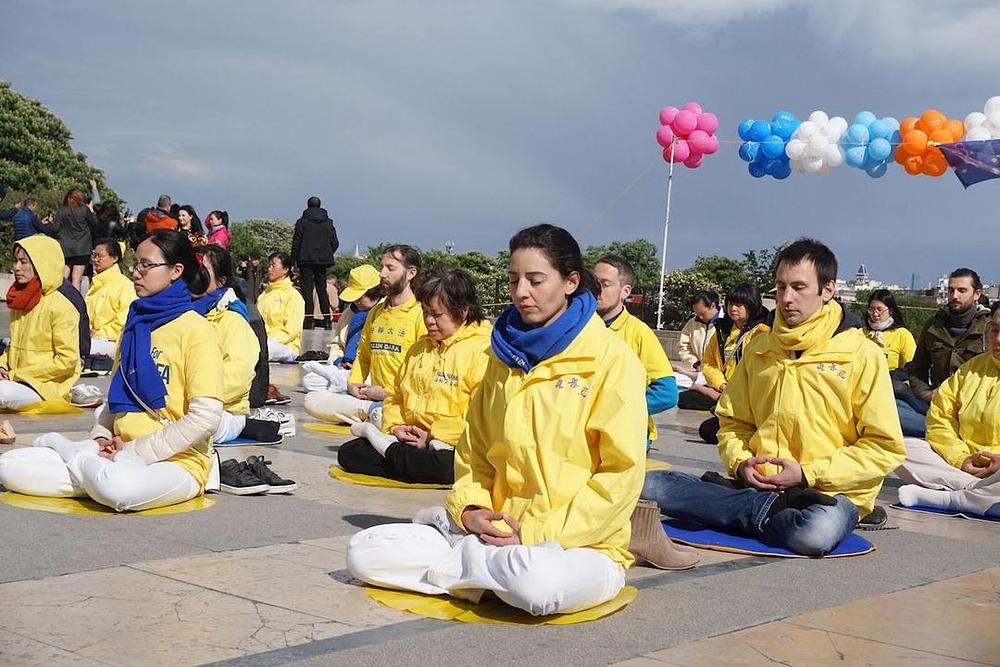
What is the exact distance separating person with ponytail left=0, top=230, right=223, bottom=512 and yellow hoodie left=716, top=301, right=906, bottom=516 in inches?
110

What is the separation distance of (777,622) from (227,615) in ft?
6.60

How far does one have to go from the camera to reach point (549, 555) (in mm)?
4348

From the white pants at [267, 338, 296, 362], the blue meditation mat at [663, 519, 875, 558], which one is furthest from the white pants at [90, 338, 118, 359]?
the blue meditation mat at [663, 519, 875, 558]

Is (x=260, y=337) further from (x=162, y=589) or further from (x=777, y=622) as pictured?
(x=777, y=622)

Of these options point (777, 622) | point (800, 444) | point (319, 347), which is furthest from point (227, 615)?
point (319, 347)

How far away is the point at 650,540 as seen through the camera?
5.41 meters

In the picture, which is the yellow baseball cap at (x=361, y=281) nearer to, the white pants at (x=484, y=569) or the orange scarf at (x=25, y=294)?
the orange scarf at (x=25, y=294)

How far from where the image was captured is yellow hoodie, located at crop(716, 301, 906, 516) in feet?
20.2

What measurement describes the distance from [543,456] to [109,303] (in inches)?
442

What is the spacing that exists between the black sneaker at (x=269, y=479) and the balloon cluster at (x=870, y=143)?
47.3 feet

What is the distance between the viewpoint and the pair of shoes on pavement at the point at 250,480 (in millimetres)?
6891

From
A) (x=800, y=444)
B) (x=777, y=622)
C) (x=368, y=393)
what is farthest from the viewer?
(x=368, y=393)

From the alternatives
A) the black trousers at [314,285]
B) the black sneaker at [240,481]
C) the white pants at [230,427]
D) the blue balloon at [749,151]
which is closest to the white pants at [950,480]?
the black sneaker at [240,481]

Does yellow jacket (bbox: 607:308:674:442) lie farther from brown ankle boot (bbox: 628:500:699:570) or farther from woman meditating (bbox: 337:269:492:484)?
brown ankle boot (bbox: 628:500:699:570)
